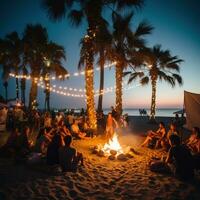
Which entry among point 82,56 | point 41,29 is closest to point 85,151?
point 82,56

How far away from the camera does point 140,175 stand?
268 inches

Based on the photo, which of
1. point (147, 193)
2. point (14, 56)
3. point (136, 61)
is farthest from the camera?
point (14, 56)

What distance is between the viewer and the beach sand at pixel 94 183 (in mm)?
5301

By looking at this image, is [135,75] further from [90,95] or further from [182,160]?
[182,160]

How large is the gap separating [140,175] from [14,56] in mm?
21847

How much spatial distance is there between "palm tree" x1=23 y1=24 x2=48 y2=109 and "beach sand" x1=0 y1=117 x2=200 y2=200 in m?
15.4

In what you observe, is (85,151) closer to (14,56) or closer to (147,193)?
(147,193)

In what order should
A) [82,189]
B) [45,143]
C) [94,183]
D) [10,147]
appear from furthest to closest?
[45,143], [10,147], [94,183], [82,189]

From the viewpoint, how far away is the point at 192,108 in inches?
457

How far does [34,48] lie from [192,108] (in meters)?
16.2

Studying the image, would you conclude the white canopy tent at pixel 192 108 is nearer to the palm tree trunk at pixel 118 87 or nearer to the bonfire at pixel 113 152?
the bonfire at pixel 113 152

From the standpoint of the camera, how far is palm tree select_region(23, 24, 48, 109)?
2241 centimetres

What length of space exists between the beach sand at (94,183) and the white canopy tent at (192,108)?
4.88m

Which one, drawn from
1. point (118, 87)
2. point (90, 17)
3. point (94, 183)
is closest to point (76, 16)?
point (90, 17)
